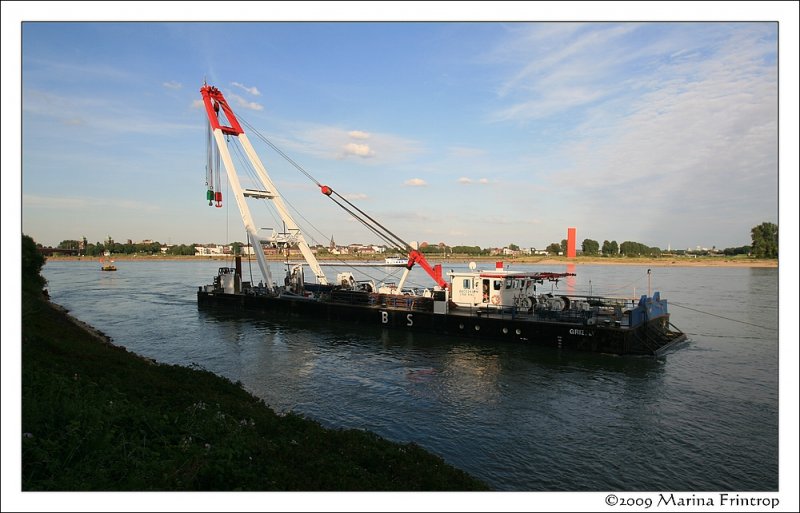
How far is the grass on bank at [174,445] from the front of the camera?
7879 millimetres

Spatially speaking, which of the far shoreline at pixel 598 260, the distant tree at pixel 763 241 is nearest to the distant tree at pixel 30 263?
the far shoreline at pixel 598 260

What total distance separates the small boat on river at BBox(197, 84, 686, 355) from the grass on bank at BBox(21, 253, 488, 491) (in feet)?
59.9

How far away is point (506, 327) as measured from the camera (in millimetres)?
28828

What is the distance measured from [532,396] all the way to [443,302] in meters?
13.5

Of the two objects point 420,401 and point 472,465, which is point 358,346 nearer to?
point 420,401

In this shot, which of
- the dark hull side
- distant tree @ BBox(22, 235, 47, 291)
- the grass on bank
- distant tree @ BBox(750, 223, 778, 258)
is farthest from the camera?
distant tree @ BBox(750, 223, 778, 258)

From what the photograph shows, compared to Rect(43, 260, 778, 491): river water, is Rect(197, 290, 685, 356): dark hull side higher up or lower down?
higher up

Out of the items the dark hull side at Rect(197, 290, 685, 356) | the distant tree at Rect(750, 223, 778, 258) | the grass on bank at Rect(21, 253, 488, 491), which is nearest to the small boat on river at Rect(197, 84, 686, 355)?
the dark hull side at Rect(197, 290, 685, 356)

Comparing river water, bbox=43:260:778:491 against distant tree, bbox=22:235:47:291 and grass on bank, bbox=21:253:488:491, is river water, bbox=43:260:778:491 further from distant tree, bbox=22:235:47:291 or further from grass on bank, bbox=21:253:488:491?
distant tree, bbox=22:235:47:291

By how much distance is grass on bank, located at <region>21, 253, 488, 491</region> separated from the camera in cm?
788

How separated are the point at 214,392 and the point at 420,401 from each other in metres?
8.27

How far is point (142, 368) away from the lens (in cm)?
1552

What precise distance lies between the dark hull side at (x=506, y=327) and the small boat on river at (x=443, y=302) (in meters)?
0.06

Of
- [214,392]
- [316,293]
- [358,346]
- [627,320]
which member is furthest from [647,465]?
[316,293]
